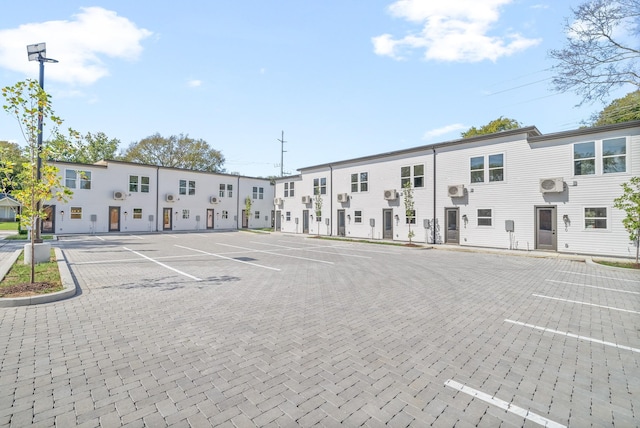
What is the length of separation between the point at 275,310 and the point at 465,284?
215 inches

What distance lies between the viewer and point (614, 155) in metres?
14.6

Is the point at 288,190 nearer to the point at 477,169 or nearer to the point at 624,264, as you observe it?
the point at 477,169

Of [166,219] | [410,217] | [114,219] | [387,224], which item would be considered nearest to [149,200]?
[166,219]

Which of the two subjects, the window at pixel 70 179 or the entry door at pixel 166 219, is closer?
the window at pixel 70 179

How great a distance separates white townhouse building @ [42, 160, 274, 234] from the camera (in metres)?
27.2

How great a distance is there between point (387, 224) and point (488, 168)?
26.8ft

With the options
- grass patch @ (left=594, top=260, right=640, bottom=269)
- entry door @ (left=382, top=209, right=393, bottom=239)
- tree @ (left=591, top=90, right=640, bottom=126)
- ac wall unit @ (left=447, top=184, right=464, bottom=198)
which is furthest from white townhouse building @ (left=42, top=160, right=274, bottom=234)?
tree @ (left=591, top=90, right=640, bottom=126)

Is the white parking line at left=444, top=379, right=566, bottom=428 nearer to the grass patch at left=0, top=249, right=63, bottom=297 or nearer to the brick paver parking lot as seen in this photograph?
the brick paver parking lot

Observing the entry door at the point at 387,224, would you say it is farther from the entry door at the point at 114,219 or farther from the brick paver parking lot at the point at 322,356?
the entry door at the point at 114,219

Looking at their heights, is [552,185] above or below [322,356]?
above

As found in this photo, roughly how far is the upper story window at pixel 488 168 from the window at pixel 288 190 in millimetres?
18523

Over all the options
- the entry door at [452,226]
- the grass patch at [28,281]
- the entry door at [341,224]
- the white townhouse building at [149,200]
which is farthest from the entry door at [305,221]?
the grass patch at [28,281]

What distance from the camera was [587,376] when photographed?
358 centimetres

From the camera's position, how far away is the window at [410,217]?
21406 mm
